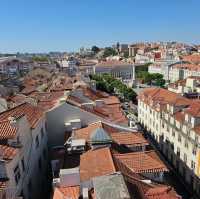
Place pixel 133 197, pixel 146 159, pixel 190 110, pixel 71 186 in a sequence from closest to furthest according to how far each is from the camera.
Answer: pixel 133 197 < pixel 71 186 < pixel 146 159 < pixel 190 110

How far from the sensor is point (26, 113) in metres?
30.2

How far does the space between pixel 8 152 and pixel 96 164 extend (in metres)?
6.58

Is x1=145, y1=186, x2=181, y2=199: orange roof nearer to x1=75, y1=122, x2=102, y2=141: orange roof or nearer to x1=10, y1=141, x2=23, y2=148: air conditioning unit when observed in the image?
x1=75, y1=122, x2=102, y2=141: orange roof

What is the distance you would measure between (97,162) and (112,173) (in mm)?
2915

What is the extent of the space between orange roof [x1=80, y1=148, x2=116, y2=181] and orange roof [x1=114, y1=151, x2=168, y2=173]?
5.09 feet

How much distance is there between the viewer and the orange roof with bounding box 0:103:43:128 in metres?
28.2

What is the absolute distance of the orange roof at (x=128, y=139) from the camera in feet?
91.0

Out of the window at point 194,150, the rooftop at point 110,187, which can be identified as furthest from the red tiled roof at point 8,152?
the window at point 194,150

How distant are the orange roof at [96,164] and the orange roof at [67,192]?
2.98 feet

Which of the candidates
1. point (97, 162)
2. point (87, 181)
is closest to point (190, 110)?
point (97, 162)

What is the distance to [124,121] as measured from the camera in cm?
3734

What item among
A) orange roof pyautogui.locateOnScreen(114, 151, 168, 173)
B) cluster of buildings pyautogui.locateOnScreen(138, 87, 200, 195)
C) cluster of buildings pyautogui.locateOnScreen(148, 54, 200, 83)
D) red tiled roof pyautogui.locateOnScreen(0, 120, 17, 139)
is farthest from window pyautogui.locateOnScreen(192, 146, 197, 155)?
cluster of buildings pyautogui.locateOnScreen(148, 54, 200, 83)

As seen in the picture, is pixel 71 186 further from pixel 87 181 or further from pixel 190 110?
pixel 190 110

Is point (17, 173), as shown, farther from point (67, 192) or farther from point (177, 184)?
point (177, 184)
